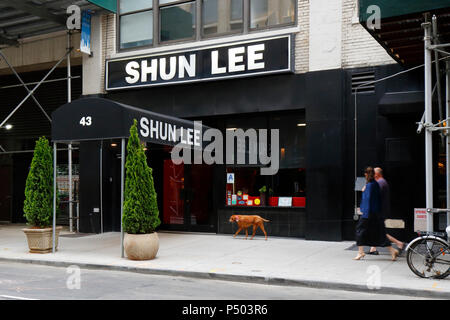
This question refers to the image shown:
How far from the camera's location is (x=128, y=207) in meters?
11.0

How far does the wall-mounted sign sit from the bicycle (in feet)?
22.3

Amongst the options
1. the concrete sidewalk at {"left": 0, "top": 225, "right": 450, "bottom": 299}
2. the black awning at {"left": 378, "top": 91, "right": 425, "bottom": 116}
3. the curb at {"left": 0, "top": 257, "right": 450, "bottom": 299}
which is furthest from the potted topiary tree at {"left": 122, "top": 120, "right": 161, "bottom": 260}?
the black awning at {"left": 378, "top": 91, "right": 425, "bottom": 116}

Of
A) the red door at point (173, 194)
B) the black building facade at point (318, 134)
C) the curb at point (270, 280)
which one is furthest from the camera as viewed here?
the red door at point (173, 194)

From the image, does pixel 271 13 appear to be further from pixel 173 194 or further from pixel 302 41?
pixel 173 194

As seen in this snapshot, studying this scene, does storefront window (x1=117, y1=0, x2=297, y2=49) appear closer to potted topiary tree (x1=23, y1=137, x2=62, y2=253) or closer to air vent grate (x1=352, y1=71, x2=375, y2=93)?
air vent grate (x1=352, y1=71, x2=375, y2=93)

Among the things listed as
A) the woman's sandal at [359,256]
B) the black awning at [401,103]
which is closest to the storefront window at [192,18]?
the black awning at [401,103]

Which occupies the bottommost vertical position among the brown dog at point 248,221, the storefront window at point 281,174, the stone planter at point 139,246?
the stone planter at point 139,246

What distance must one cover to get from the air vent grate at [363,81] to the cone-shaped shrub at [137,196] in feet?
19.5

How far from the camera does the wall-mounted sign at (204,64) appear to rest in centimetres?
1420

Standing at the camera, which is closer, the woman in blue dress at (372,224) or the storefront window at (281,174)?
the woman in blue dress at (372,224)

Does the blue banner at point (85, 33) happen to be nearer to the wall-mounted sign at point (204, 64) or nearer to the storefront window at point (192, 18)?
the wall-mounted sign at point (204, 64)

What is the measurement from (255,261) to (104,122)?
4621 mm

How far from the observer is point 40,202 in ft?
40.5
